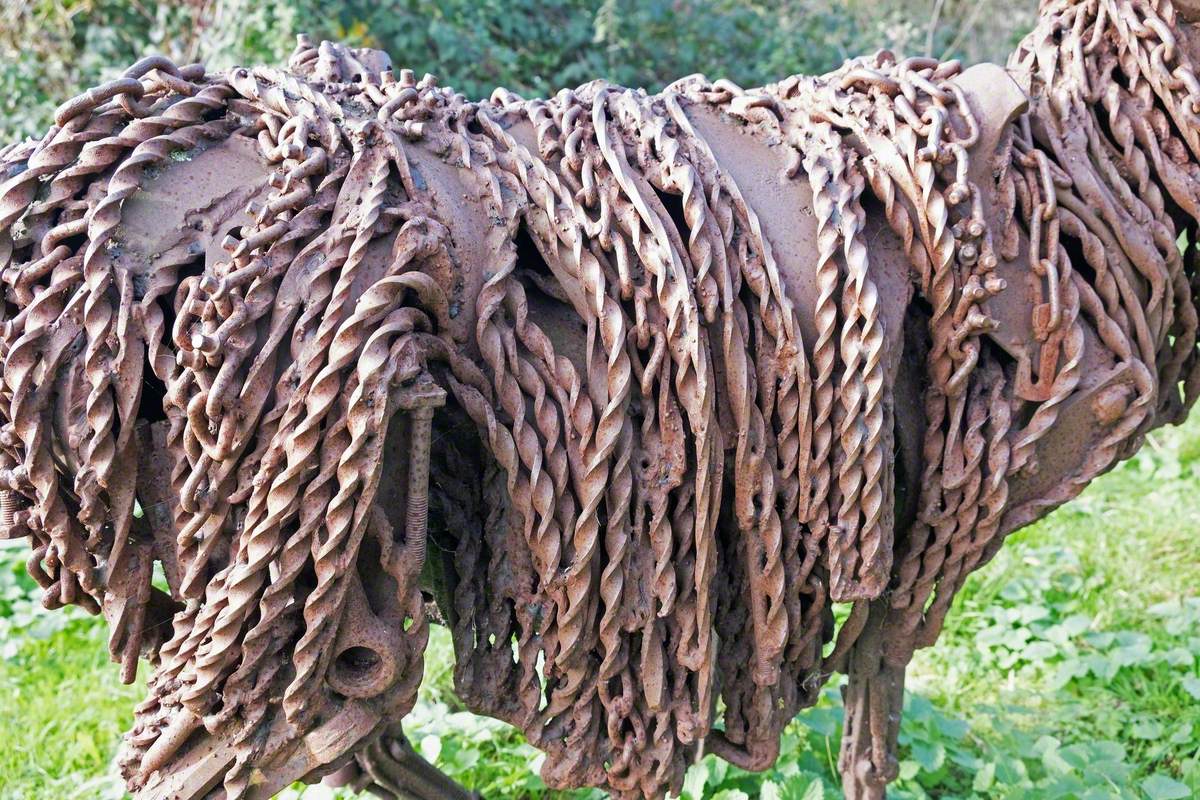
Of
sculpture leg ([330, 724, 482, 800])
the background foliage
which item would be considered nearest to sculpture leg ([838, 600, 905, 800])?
sculpture leg ([330, 724, 482, 800])

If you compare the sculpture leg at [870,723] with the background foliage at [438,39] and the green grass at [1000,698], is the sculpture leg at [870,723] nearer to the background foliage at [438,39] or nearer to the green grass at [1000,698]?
the green grass at [1000,698]

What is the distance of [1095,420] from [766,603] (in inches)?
22.5

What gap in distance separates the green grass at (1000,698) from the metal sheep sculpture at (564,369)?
90 centimetres

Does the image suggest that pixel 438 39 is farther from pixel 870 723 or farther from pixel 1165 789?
pixel 1165 789

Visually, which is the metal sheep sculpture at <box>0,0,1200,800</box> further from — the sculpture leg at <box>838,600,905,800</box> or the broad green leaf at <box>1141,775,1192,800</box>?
the broad green leaf at <box>1141,775,1192,800</box>

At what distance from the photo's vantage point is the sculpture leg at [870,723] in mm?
1918

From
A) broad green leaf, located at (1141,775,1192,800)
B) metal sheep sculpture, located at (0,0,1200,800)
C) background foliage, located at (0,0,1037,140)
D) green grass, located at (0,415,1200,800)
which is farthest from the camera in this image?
background foliage, located at (0,0,1037,140)

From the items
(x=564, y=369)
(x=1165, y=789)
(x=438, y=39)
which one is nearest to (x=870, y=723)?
(x=1165, y=789)

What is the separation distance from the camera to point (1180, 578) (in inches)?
135

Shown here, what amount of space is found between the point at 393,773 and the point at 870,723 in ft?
2.98

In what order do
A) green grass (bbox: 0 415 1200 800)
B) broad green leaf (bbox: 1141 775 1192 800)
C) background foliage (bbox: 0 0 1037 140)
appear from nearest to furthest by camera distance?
broad green leaf (bbox: 1141 775 1192 800) → green grass (bbox: 0 415 1200 800) → background foliage (bbox: 0 0 1037 140)

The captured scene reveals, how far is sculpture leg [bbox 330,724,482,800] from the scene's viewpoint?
1845mm

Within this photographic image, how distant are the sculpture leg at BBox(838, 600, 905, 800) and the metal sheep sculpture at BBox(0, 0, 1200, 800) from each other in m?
0.24

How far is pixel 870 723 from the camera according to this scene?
6.67 ft
